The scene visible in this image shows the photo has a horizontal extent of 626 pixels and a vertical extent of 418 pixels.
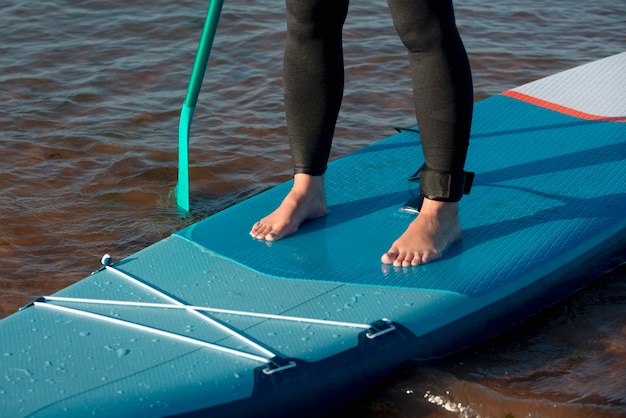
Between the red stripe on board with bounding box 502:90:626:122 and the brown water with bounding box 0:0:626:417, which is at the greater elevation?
the red stripe on board with bounding box 502:90:626:122

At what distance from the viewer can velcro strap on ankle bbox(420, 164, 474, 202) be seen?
7.18 ft

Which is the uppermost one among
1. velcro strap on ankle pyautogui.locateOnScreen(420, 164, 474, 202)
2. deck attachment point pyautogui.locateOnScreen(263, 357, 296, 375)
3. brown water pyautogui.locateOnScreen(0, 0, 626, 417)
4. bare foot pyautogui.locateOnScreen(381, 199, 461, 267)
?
velcro strap on ankle pyautogui.locateOnScreen(420, 164, 474, 202)

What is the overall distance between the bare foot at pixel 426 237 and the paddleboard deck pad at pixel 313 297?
0.03 m

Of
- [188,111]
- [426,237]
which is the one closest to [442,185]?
[426,237]

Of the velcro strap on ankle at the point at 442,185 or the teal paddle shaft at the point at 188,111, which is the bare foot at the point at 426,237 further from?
the teal paddle shaft at the point at 188,111

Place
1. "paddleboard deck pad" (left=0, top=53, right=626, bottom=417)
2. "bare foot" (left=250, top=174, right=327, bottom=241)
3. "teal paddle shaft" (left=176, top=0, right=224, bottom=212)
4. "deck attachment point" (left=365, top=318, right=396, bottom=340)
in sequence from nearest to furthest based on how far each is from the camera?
"paddleboard deck pad" (left=0, top=53, right=626, bottom=417), "deck attachment point" (left=365, top=318, right=396, bottom=340), "bare foot" (left=250, top=174, right=327, bottom=241), "teal paddle shaft" (left=176, top=0, right=224, bottom=212)

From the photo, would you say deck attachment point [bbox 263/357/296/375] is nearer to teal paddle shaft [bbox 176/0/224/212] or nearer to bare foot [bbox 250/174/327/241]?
bare foot [bbox 250/174/327/241]

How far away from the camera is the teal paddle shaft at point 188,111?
295 cm

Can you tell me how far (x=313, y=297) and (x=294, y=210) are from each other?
0.35 m

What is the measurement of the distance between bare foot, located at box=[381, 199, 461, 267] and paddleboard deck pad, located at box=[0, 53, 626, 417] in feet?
0.09

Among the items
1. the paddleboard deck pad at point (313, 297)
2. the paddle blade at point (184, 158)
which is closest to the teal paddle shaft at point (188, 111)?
the paddle blade at point (184, 158)

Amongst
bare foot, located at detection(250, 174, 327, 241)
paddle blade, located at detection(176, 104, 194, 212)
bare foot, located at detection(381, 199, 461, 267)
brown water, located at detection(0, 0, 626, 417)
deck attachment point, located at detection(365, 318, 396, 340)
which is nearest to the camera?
deck attachment point, located at detection(365, 318, 396, 340)

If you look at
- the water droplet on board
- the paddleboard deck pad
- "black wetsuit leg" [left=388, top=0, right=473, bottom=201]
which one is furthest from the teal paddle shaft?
the water droplet on board

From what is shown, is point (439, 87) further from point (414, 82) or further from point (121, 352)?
point (121, 352)
